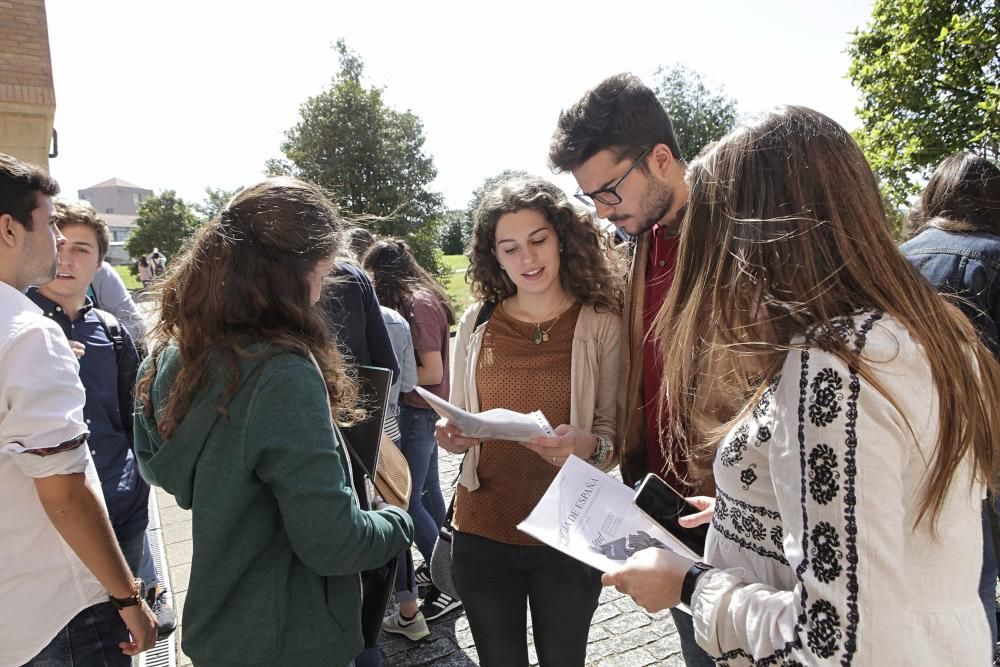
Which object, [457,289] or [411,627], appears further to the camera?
[457,289]

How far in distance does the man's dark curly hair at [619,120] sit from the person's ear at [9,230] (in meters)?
1.73

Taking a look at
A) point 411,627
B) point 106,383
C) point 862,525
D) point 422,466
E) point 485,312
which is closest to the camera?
point 862,525

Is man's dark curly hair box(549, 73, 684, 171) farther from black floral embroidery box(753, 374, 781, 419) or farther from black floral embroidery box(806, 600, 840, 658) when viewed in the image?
black floral embroidery box(806, 600, 840, 658)

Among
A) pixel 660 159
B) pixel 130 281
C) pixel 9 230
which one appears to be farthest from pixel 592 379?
pixel 130 281

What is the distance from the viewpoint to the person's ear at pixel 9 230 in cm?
176

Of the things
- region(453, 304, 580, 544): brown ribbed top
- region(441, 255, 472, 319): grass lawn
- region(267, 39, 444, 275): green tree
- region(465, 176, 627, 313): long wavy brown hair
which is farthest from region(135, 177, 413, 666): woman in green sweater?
region(267, 39, 444, 275): green tree

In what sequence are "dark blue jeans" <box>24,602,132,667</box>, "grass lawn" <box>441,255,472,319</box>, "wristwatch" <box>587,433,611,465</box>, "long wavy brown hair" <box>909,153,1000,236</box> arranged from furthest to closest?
"grass lawn" <box>441,255,472,319</box> < "long wavy brown hair" <box>909,153,1000,236</box> < "wristwatch" <box>587,433,611,465</box> < "dark blue jeans" <box>24,602,132,667</box>

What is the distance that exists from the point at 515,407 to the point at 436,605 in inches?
74.0

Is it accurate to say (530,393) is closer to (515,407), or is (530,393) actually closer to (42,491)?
(515,407)

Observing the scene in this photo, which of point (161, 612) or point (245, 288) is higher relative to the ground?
point (245, 288)

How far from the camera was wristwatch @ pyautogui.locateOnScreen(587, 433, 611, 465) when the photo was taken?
216cm

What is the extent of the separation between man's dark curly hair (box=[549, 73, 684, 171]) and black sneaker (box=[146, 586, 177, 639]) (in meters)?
3.20

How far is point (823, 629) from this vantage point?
0.91 meters

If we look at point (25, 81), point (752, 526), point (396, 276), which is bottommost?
point (396, 276)
